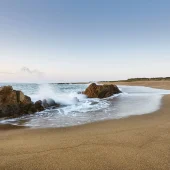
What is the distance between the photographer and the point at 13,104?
11234 mm

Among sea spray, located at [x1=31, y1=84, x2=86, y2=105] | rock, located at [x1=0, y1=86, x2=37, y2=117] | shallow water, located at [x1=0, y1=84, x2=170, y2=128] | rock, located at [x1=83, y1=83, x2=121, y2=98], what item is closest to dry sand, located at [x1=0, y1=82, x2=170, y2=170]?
shallow water, located at [x1=0, y1=84, x2=170, y2=128]

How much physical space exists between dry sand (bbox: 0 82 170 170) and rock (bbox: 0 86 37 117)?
4.64 m

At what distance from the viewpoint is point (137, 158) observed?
4125 millimetres

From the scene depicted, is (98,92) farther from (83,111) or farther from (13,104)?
(13,104)

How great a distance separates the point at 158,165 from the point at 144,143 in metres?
1.23

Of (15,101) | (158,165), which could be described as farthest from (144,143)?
(15,101)

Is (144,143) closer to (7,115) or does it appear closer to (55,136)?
(55,136)

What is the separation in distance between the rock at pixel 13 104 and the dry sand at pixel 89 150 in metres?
Answer: 4.64

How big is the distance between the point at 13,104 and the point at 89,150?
7.86 m

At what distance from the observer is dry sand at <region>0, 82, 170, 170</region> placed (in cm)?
388

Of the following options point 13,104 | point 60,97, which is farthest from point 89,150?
point 60,97

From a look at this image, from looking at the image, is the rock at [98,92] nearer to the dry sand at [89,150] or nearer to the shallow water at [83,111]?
the shallow water at [83,111]

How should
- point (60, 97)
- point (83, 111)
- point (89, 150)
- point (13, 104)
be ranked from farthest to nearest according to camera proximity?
point (60, 97)
point (83, 111)
point (13, 104)
point (89, 150)

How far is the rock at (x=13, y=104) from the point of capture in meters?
10.6
